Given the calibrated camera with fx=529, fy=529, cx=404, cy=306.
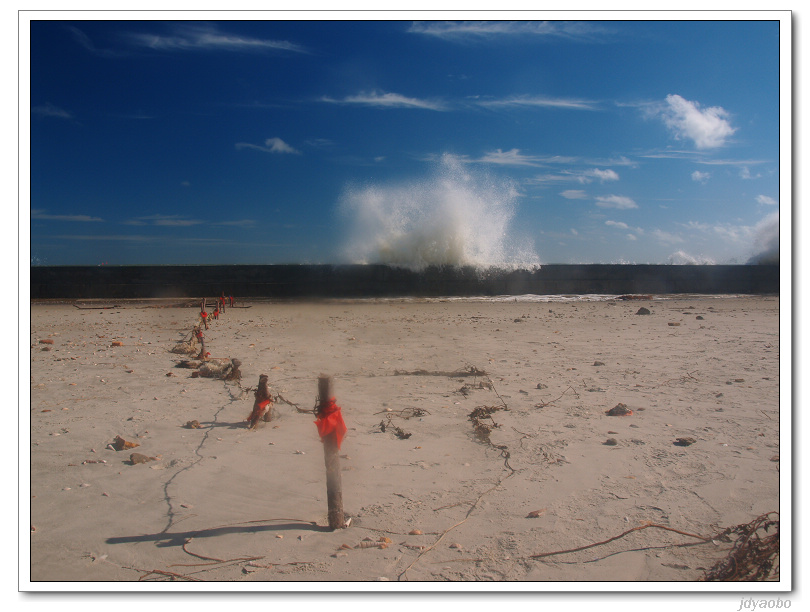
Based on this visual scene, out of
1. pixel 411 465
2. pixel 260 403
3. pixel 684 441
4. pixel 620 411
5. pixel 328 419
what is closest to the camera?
pixel 328 419

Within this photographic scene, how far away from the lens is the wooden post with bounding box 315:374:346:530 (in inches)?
112

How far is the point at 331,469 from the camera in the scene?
287cm

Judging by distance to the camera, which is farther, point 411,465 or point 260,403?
point 260,403

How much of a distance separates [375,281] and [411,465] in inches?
626

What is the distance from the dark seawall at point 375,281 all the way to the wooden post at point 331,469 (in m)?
15.1

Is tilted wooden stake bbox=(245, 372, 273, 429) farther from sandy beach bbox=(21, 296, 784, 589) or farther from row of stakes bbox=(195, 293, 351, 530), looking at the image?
row of stakes bbox=(195, 293, 351, 530)

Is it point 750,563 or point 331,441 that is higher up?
point 331,441

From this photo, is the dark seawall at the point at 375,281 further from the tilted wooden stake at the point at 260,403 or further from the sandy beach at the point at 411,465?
the tilted wooden stake at the point at 260,403

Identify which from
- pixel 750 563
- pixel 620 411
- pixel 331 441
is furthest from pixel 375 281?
pixel 750 563

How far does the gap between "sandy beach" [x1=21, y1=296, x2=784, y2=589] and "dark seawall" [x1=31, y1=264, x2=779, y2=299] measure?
1087 centimetres

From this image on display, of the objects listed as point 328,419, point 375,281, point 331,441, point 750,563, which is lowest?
point 750,563

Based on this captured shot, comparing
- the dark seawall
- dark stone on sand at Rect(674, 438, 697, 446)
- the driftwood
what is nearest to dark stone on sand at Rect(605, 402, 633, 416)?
dark stone on sand at Rect(674, 438, 697, 446)

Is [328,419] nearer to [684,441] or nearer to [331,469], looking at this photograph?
[331,469]
